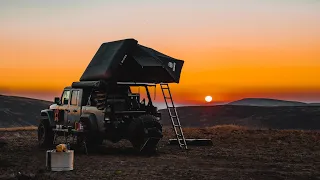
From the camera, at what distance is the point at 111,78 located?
62.7 feet

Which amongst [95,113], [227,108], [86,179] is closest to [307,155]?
[95,113]

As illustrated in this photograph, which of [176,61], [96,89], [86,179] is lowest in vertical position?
[86,179]

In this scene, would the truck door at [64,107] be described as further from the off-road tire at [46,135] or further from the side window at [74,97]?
the off-road tire at [46,135]

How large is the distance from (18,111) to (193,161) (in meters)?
63.9

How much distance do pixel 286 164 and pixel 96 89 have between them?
7.44 meters

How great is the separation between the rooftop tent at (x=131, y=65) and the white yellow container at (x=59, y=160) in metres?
5.47

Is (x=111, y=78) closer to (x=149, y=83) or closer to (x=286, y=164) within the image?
(x=149, y=83)

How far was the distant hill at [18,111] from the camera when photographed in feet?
225

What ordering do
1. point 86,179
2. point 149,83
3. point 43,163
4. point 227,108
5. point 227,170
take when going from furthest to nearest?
point 227,108 → point 149,83 → point 43,163 → point 227,170 → point 86,179

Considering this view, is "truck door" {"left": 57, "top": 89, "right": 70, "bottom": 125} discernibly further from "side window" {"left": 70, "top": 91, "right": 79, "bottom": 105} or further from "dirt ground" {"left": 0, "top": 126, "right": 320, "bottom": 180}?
"dirt ground" {"left": 0, "top": 126, "right": 320, "bottom": 180}

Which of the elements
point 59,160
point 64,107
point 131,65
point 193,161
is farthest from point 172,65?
point 59,160

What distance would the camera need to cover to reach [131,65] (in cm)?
1972

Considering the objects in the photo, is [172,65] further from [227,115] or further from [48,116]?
[227,115]

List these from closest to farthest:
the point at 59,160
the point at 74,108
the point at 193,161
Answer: the point at 59,160 < the point at 193,161 < the point at 74,108
